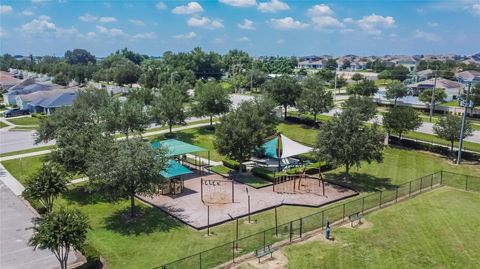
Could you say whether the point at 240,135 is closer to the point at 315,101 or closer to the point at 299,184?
the point at 299,184

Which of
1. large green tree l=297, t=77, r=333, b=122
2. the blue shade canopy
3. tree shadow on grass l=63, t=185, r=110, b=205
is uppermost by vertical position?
large green tree l=297, t=77, r=333, b=122

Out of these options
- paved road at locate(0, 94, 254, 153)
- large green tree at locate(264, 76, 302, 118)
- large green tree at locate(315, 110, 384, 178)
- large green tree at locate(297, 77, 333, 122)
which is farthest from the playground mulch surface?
large green tree at locate(264, 76, 302, 118)

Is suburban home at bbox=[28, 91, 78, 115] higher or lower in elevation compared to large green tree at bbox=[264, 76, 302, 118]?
lower

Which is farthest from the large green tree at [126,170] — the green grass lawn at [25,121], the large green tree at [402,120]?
the green grass lawn at [25,121]

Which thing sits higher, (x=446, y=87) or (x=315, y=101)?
(x=446, y=87)

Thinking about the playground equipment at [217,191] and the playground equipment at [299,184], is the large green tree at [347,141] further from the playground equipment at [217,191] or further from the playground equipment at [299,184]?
the playground equipment at [217,191]

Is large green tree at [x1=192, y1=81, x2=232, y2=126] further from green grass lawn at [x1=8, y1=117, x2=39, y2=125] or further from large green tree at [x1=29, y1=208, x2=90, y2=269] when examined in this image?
large green tree at [x1=29, y1=208, x2=90, y2=269]

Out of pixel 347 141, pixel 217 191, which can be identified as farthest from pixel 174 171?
pixel 347 141
